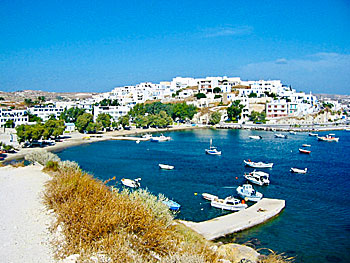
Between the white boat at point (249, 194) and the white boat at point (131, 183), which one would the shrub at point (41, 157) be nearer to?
the white boat at point (131, 183)

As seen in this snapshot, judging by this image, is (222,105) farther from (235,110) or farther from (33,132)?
(33,132)

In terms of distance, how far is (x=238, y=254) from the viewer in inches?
392

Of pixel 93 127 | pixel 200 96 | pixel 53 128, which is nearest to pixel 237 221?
pixel 53 128

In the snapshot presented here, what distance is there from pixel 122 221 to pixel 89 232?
846 millimetres

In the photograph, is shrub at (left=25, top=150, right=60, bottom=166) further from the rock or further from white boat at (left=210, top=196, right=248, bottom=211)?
the rock

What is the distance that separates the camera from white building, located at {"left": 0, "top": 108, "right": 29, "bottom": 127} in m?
51.9

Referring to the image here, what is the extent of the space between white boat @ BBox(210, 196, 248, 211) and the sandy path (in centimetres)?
843

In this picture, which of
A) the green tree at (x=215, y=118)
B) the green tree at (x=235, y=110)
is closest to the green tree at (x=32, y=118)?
the green tree at (x=215, y=118)

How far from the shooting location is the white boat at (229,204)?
52.2 ft

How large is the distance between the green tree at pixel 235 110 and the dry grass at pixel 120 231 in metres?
58.0

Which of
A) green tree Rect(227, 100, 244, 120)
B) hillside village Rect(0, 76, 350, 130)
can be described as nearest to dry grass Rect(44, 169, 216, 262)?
hillside village Rect(0, 76, 350, 130)

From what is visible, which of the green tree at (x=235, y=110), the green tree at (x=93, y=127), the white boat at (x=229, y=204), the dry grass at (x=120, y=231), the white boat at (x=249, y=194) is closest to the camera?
the dry grass at (x=120, y=231)

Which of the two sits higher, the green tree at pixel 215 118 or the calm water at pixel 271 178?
the green tree at pixel 215 118

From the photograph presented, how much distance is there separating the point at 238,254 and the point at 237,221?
13.5 feet
